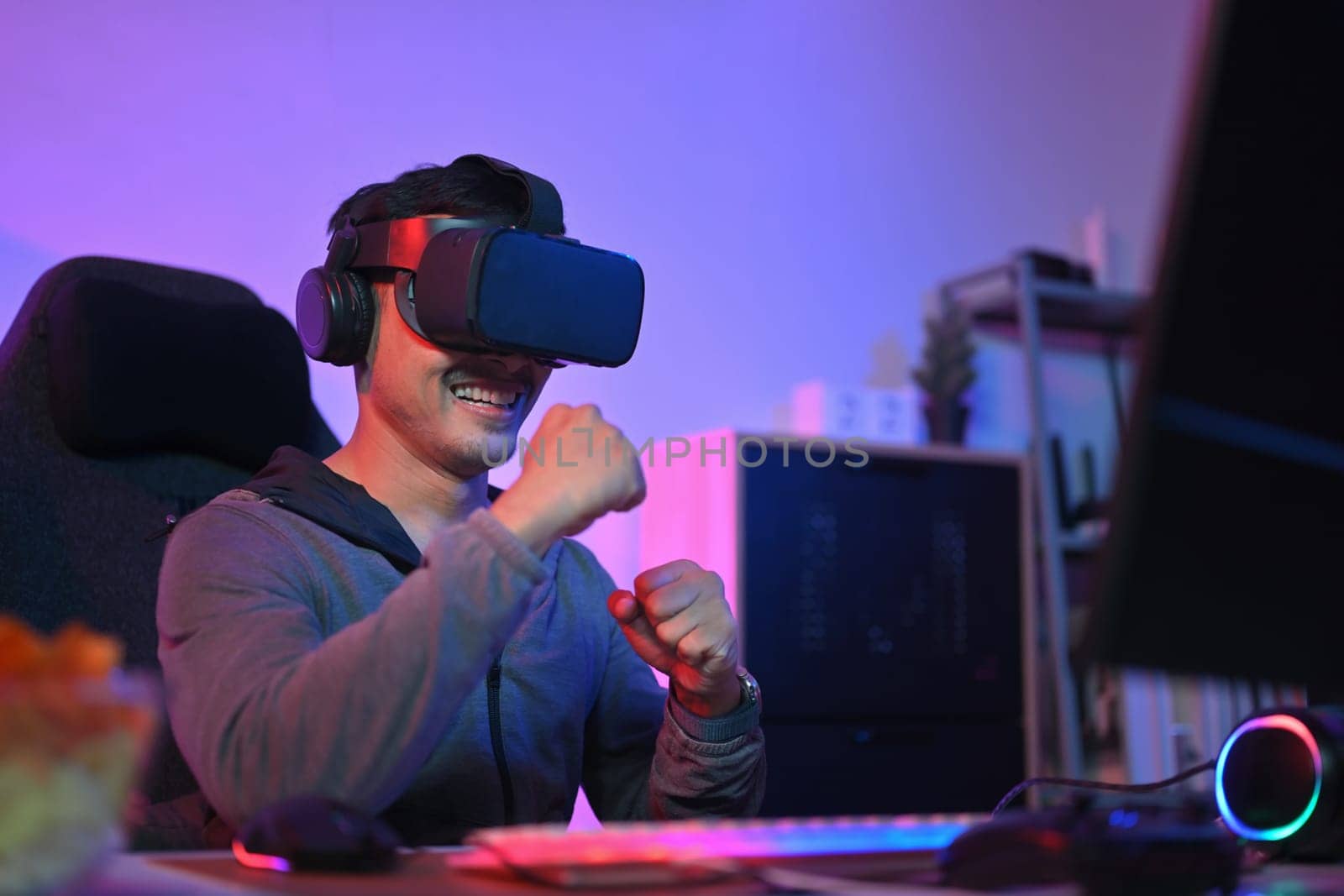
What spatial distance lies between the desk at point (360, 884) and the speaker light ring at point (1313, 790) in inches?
5.7

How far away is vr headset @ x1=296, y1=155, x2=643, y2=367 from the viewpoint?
1.02 m

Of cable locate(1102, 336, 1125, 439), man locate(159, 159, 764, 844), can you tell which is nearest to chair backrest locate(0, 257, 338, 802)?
man locate(159, 159, 764, 844)

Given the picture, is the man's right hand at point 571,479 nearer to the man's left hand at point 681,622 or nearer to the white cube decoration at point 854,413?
the man's left hand at point 681,622

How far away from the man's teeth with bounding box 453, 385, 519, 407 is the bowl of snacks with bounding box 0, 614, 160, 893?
29.7 inches

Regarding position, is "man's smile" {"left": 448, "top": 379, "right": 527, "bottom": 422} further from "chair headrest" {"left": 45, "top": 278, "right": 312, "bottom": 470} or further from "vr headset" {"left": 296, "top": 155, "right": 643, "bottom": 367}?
"chair headrest" {"left": 45, "top": 278, "right": 312, "bottom": 470}

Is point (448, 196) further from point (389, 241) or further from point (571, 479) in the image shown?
point (571, 479)

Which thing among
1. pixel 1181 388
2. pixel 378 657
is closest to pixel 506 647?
pixel 378 657

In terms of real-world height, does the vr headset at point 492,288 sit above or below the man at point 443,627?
above

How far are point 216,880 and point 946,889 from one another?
350 millimetres

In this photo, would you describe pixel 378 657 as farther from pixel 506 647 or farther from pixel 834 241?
pixel 834 241

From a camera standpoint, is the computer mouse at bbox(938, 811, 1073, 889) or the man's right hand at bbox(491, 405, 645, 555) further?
the man's right hand at bbox(491, 405, 645, 555)

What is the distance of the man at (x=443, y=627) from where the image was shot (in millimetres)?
801

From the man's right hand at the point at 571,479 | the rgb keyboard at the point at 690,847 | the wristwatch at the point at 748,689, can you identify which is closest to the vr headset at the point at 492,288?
the man's right hand at the point at 571,479

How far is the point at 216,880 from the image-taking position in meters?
0.62
